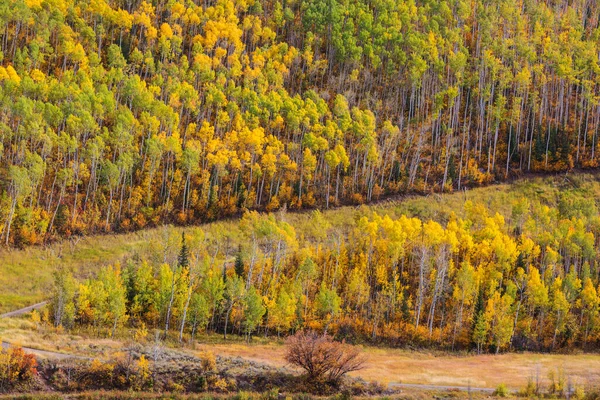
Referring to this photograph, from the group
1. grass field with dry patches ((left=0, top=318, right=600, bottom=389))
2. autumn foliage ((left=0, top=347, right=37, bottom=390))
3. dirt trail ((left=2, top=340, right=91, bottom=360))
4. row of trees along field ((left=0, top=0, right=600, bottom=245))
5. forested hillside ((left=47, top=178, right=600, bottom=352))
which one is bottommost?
autumn foliage ((left=0, top=347, right=37, bottom=390))

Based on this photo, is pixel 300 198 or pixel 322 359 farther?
pixel 300 198

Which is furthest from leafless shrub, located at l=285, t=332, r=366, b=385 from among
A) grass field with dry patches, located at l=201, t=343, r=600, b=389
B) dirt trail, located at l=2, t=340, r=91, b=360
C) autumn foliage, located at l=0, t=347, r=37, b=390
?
autumn foliage, located at l=0, t=347, r=37, b=390

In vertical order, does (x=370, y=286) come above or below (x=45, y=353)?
above

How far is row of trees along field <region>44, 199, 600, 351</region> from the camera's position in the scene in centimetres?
8825

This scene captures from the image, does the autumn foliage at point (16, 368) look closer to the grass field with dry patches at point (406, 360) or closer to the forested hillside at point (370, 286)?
the grass field with dry patches at point (406, 360)

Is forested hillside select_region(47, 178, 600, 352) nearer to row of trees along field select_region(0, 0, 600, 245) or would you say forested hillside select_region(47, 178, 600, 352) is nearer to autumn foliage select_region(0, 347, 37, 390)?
autumn foliage select_region(0, 347, 37, 390)

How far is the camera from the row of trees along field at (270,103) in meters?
113

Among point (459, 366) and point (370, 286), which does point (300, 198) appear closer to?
point (370, 286)

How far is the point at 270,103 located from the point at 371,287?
4322cm

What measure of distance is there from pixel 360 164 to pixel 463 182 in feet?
59.4

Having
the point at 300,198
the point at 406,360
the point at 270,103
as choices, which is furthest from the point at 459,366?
the point at 270,103

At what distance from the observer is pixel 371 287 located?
101 meters

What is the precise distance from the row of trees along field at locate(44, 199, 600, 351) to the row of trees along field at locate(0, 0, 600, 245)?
16242 mm

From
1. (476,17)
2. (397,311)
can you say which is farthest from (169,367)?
(476,17)
